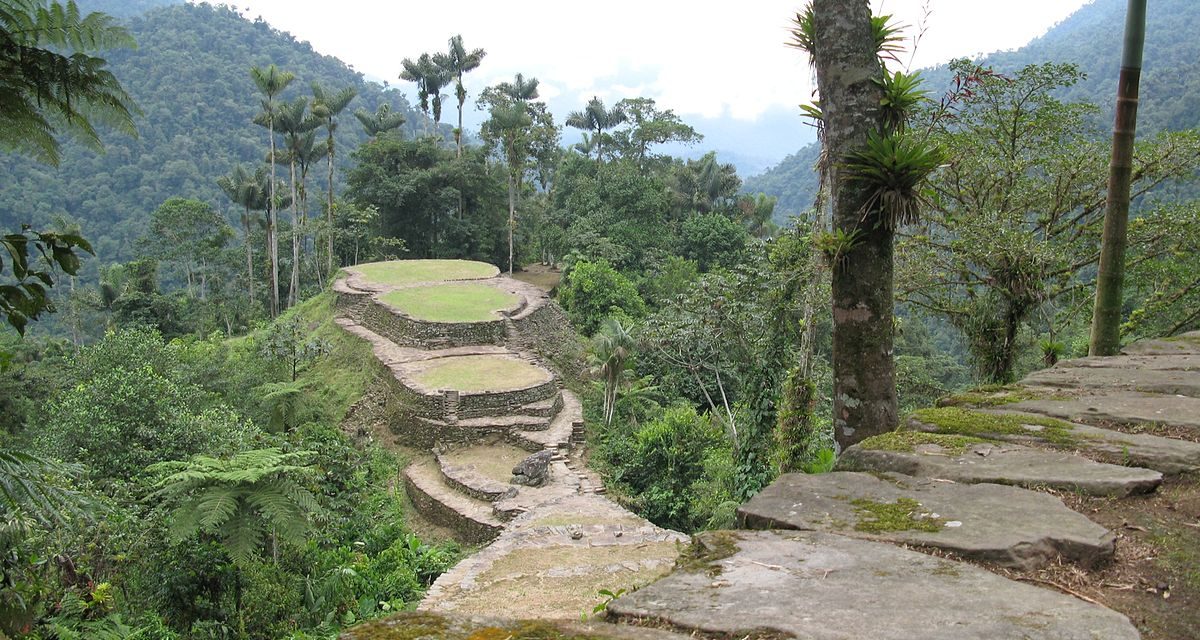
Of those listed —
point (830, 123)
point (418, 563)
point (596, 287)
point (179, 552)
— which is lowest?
point (418, 563)

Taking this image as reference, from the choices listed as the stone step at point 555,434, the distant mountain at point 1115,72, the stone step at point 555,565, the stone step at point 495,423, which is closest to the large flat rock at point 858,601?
the stone step at point 555,565

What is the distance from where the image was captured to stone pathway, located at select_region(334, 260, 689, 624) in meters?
7.52

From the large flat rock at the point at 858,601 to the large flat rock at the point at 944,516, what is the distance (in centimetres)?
12

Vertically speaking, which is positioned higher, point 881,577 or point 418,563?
point 881,577

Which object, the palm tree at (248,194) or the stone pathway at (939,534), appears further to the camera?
the palm tree at (248,194)

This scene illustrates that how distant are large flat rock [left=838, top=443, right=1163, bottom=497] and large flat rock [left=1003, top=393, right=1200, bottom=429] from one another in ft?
2.03

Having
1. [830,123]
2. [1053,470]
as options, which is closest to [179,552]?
[830,123]

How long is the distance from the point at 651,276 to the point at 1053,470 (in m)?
25.3

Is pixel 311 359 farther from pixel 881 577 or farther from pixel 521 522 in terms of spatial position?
pixel 881 577

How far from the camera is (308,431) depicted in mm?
13297

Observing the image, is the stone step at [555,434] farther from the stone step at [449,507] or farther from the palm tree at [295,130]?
the palm tree at [295,130]

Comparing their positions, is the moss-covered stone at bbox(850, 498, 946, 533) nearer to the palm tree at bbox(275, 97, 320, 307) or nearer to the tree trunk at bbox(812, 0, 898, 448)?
the tree trunk at bbox(812, 0, 898, 448)

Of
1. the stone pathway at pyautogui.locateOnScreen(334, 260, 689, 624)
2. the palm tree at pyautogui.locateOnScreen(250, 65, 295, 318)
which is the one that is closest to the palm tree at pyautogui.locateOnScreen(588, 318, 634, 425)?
the stone pathway at pyautogui.locateOnScreen(334, 260, 689, 624)

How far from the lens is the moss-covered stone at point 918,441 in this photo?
2.62 meters
